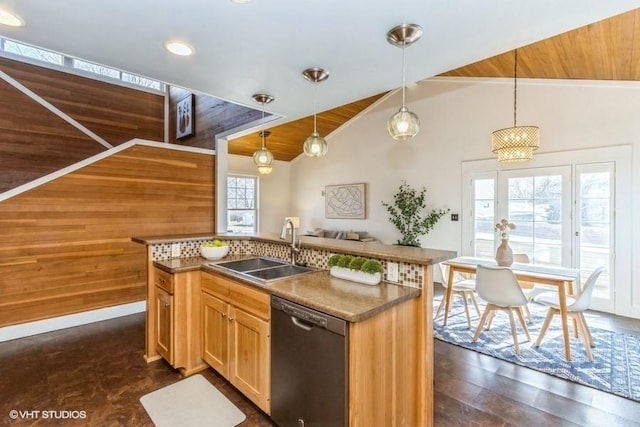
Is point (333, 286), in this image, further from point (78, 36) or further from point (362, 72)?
point (78, 36)

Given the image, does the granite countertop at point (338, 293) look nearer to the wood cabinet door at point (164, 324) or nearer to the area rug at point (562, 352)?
the wood cabinet door at point (164, 324)

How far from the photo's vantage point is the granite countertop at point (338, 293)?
1.48 meters

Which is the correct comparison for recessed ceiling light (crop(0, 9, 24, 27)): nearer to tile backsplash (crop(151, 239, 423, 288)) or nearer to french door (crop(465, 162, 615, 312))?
tile backsplash (crop(151, 239, 423, 288))

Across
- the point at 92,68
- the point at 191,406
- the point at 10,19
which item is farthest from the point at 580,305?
the point at 92,68

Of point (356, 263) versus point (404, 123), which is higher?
point (404, 123)

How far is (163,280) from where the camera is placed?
257 cm

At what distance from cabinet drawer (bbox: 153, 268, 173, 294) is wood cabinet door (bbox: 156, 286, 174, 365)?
0.04m

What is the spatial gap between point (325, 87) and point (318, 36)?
2.90ft

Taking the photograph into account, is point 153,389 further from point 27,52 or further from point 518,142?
point 27,52

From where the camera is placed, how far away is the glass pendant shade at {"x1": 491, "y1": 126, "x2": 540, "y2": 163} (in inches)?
130

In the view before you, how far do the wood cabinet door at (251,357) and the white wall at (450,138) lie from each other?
14.0 ft

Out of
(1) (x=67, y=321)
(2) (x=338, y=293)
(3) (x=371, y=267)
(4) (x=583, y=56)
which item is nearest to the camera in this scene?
(2) (x=338, y=293)

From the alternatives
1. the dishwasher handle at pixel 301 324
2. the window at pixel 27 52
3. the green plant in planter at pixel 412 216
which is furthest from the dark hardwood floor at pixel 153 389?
the window at pixel 27 52

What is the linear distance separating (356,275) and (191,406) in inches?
57.5
